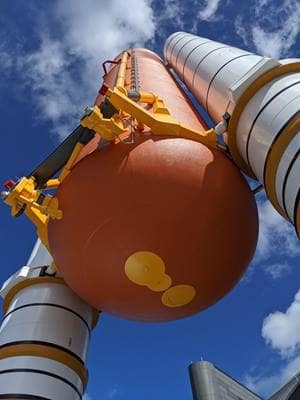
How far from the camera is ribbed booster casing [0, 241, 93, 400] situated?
3.94m

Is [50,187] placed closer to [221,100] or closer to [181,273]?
[181,273]

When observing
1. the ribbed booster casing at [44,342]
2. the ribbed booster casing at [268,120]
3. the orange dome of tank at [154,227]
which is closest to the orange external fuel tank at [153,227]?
the orange dome of tank at [154,227]

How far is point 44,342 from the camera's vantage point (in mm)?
4203

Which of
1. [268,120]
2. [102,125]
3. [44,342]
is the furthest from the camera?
[44,342]

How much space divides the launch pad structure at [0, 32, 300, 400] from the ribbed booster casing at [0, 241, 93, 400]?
11 mm

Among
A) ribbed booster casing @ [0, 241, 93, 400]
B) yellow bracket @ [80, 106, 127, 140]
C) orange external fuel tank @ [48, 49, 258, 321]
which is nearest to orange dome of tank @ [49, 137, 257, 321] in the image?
orange external fuel tank @ [48, 49, 258, 321]

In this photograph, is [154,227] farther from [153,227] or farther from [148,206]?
[148,206]

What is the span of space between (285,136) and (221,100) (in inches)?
63.7

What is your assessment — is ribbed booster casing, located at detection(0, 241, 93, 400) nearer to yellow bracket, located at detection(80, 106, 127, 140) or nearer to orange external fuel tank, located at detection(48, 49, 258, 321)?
orange external fuel tank, located at detection(48, 49, 258, 321)

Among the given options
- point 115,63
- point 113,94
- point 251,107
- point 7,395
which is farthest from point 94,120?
point 115,63

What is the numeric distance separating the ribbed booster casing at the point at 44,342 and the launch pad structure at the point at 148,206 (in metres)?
0.01

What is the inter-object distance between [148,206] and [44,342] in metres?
1.80

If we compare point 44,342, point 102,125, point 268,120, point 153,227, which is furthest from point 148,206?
point 44,342

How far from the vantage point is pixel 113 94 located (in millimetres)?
3953
